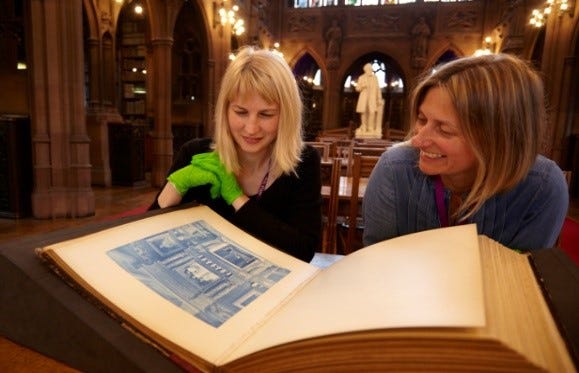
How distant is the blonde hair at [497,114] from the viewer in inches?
34.0

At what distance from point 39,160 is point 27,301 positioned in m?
4.82

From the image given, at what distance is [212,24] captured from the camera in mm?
8445

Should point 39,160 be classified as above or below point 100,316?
below

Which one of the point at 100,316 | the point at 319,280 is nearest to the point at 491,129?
the point at 319,280

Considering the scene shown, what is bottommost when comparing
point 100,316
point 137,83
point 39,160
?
point 39,160

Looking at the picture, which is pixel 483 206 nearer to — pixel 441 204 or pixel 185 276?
pixel 441 204

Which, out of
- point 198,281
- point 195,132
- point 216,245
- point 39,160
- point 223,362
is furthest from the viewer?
point 195,132

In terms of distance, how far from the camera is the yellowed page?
1.31 feet

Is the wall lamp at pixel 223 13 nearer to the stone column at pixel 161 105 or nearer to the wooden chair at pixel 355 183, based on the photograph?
the stone column at pixel 161 105

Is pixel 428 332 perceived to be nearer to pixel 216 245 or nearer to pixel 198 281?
pixel 198 281

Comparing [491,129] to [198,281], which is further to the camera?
[491,129]

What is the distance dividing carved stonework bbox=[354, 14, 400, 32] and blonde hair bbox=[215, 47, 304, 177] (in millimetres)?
15435

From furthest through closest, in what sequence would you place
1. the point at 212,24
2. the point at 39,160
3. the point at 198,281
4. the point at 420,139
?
the point at 212,24, the point at 39,160, the point at 420,139, the point at 198,281

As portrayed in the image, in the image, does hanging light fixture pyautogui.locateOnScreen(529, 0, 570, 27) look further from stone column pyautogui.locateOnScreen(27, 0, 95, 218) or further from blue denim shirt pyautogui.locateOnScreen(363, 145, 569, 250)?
blue denim shirt pyautogui.locateOnScreen(363, 145, 569, 250)
